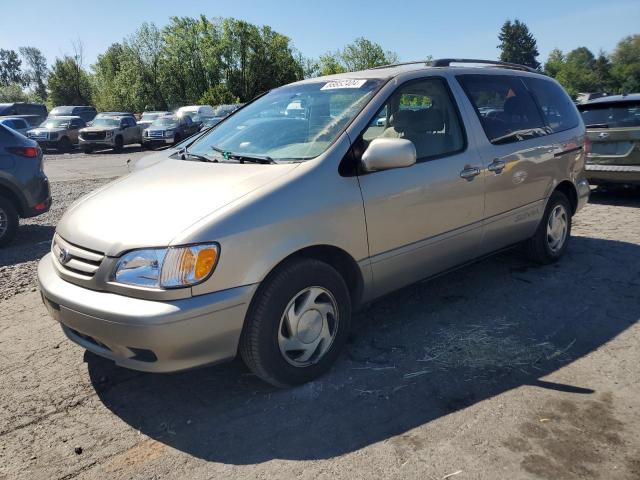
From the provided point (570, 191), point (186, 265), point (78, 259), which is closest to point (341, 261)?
point (186, 265)

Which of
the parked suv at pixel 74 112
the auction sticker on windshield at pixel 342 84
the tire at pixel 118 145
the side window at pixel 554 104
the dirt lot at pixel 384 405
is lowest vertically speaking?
the dirt lot at pixel 384 405

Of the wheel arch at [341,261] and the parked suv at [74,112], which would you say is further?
the parked suv at [74,112]

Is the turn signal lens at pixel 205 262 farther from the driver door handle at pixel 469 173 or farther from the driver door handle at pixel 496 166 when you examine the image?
the driver door handle at pixel 496 166

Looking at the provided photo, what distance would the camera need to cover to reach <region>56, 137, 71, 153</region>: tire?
81.3 ft

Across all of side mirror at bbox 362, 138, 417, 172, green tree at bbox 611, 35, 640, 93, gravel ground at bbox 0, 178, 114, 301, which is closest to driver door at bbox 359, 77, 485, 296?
side mirror at bbox 362, 138, 417, 172

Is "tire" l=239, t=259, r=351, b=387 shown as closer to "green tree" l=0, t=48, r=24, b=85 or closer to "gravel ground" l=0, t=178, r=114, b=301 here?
"gravel ground" l=0, t=178, r=114, b=301

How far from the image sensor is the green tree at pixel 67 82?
5612 cm

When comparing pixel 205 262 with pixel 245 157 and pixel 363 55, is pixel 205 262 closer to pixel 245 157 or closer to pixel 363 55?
pixel 245 157

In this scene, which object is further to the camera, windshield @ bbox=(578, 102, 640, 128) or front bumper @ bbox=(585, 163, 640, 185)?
windshield @ bbox=(578, 102, 640, 128)

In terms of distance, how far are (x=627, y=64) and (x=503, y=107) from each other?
4746 inches

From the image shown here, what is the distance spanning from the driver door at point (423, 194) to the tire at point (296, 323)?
1.29ft

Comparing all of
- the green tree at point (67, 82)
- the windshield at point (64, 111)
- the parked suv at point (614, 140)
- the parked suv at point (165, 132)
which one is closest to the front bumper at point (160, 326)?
the parked suv at point (614, 140)

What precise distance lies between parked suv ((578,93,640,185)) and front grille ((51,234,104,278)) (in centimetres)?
721

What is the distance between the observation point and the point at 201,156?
12.4 feet
